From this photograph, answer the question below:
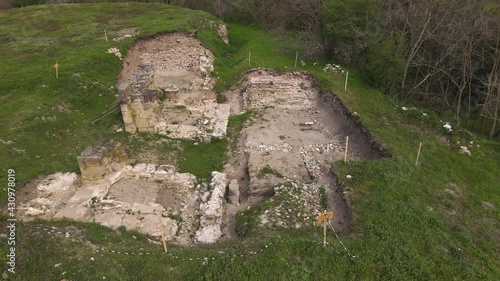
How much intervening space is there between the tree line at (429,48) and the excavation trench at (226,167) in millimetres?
3627

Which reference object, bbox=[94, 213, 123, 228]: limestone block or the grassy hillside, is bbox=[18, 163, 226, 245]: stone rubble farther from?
the grassy hillside

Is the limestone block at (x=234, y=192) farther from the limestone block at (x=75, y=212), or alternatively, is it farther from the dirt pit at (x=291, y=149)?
the limestone block at (x=75, y=212)

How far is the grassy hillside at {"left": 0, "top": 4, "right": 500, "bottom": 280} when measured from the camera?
9055mm

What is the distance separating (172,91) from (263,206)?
1111 cm

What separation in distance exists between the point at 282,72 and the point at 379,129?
957cm

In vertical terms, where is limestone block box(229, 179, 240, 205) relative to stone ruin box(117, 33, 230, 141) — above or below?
below

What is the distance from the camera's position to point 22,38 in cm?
2794

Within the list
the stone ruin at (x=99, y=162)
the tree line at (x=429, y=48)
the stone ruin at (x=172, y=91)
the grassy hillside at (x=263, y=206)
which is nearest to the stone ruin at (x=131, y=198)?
the stone ruin at (x=99, y=162)

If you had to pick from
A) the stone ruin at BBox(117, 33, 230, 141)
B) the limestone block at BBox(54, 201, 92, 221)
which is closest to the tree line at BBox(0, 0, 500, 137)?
the stone ruin at BBox(117, 33, 230, 141)

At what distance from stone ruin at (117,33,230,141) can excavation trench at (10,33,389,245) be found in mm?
56

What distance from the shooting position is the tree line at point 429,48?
61.7ft

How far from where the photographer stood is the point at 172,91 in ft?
68.1

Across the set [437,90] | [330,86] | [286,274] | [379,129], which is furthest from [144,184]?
[437,90]

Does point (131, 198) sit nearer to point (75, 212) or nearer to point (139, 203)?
point (139, 203)
